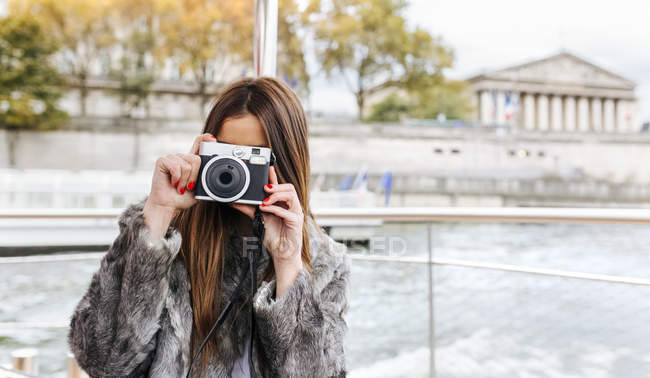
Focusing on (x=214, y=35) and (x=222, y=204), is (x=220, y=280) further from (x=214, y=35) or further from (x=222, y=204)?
(x=214, y=35)

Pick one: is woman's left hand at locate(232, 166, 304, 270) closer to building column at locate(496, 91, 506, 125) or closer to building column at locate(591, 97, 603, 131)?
building column at locate(496, 91, 506, 125)

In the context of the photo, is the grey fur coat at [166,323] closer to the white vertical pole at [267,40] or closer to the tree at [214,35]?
the white vertical pole at [267,40]

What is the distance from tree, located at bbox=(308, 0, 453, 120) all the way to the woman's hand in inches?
1045

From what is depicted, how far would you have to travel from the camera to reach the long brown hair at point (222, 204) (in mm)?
819

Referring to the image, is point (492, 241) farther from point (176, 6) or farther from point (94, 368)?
point (176, 6)

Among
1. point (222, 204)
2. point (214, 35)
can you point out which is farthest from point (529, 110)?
point (222, 204)

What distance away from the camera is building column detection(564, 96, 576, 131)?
3693 centimetres

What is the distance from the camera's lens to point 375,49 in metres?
27.1

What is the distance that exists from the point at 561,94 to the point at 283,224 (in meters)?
39.9

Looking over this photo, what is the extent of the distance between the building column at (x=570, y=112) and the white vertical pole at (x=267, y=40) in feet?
129

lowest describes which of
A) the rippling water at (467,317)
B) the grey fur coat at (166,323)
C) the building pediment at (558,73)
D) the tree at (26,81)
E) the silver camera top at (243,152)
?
the rippling water at (467,317)

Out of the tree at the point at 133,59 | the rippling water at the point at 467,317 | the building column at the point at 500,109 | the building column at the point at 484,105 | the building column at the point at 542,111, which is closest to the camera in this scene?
the rippling water at the point at 467,317

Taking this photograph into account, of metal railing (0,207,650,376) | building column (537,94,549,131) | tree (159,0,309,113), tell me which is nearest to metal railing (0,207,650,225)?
metal railing (0,207,650,376)

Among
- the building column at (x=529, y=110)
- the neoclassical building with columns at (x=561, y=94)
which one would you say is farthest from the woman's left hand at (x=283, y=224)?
the building column at (x=529, y=110)
